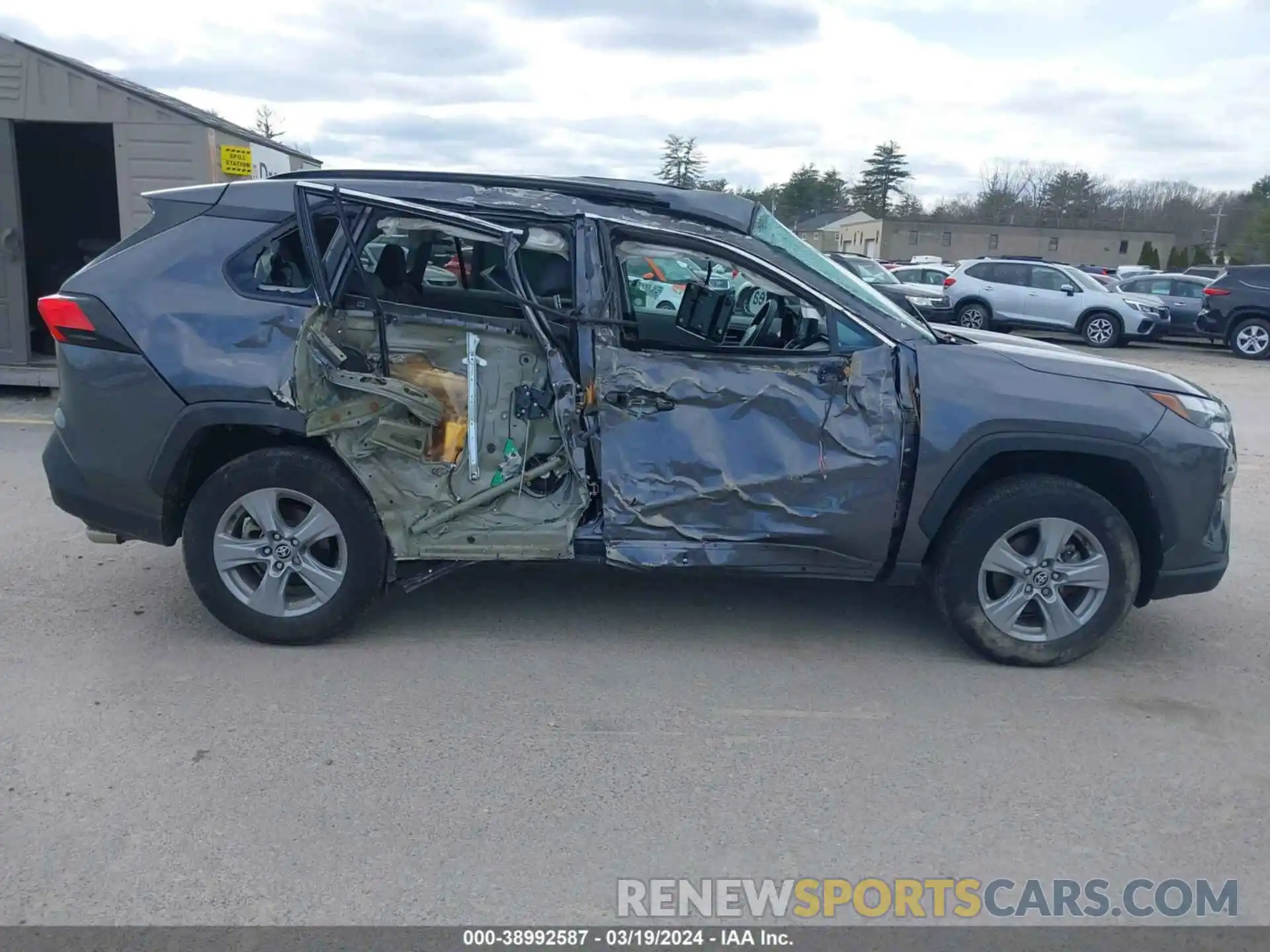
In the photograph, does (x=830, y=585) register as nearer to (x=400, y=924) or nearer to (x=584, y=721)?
(x=584, y=721)

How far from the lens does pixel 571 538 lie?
4520 millimetres

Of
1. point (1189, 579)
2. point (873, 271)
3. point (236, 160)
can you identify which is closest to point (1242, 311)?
point (873, 271)

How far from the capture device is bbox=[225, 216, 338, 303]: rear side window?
4453 mm

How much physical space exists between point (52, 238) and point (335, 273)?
28.7 ft

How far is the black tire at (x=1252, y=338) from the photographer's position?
61.1 feet

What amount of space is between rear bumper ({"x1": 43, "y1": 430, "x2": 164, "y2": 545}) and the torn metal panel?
1998 mm

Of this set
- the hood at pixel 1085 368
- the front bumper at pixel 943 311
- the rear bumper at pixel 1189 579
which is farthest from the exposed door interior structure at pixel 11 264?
the front bumper at pixel 943 311

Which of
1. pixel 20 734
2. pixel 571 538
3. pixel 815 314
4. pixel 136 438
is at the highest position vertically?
pixel 815 314

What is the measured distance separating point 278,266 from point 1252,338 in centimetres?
1907

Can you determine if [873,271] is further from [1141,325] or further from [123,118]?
[123,118]

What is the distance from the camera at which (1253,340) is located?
1873 centimetres

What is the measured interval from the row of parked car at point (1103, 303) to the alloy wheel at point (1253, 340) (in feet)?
0.04

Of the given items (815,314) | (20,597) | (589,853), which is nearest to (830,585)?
(815,314)
